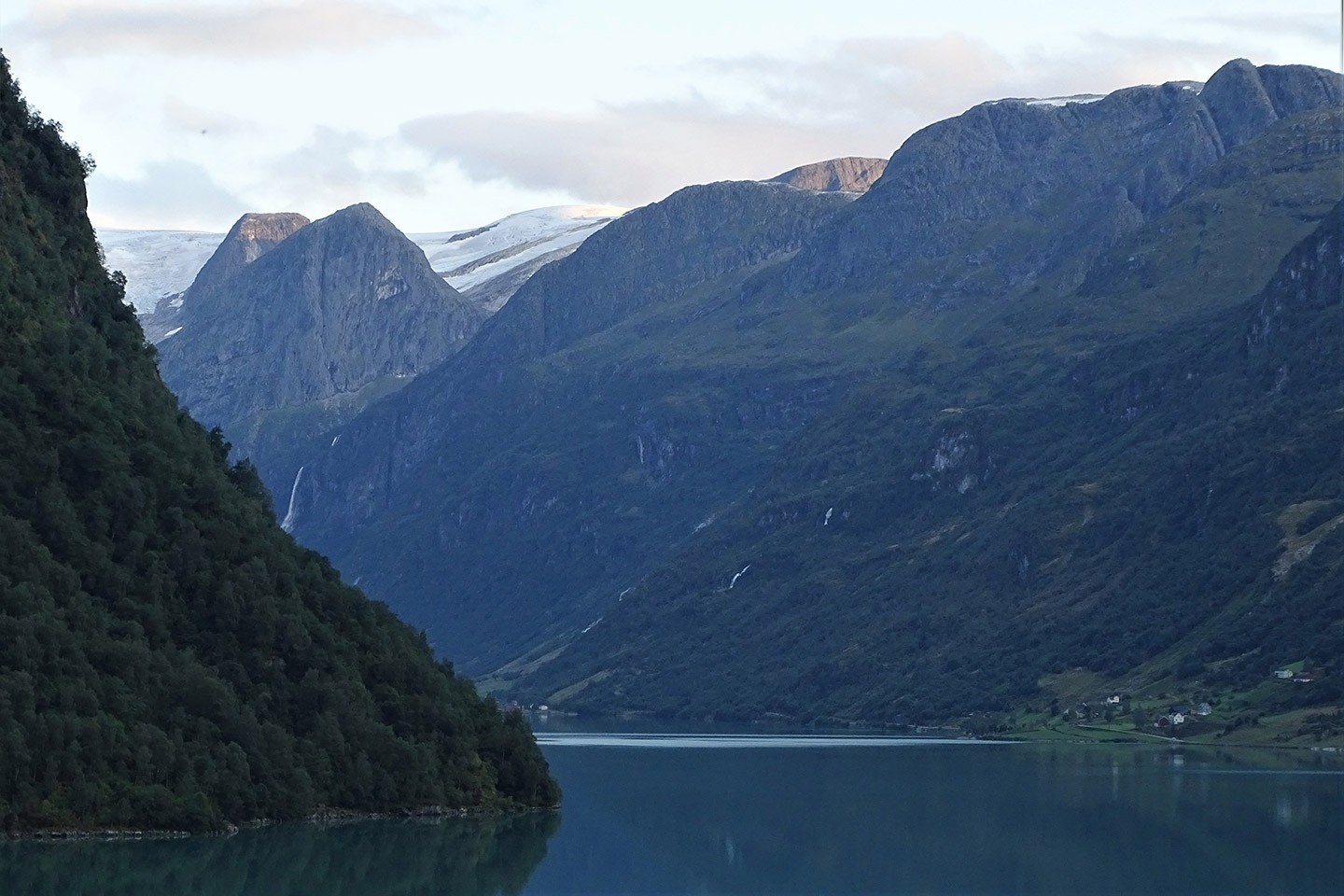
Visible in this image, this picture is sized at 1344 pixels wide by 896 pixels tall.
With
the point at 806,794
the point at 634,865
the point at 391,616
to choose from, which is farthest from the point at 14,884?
the point at 806,794

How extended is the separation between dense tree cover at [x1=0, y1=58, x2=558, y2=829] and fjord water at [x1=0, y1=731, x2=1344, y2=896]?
3556 mm

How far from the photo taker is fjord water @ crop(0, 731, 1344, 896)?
3994 inches

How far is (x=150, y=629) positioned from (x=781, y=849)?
110ft

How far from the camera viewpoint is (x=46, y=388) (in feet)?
423

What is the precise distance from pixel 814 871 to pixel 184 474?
140ft

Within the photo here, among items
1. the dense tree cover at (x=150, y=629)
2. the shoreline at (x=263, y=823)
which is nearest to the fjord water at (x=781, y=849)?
the shoreline at (x=263, y=823)

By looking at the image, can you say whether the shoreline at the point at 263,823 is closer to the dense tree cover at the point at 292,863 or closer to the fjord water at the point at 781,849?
the dense tree cover at the point at 292,863

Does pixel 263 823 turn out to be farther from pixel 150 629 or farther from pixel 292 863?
pixel 292 863

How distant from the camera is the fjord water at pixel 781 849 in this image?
101438 millimetres

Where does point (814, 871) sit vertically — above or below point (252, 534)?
below

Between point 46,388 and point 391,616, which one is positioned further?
point 391,616

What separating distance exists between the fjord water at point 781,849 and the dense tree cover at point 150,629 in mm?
3556

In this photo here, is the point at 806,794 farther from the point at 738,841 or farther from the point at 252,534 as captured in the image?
the point at 252,534

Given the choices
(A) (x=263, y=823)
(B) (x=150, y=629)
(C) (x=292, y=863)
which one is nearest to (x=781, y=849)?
(A) (x=263, y=823)
